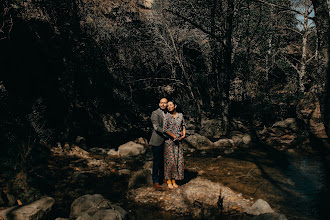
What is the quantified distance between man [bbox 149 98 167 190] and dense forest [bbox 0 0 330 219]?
2.55 metres

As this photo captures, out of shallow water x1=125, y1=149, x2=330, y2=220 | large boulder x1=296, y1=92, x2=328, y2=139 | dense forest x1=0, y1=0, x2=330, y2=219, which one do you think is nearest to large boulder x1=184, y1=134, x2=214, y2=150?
shallow water x1=125, y1=149, x2=330, y2=220

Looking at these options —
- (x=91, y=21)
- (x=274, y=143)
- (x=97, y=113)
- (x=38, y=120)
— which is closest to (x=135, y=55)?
(x=91, y=21)

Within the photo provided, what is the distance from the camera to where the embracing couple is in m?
4.93

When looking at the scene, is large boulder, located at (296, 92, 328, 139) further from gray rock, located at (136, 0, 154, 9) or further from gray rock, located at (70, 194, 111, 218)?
gray rock, located at (136, 0, 154, 9)

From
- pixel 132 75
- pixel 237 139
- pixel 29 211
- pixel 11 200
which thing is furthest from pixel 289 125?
pixel 11 200

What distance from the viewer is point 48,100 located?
8.65 metres

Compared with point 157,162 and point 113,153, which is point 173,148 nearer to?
point 157,162

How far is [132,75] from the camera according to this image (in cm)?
1184

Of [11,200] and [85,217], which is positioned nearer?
[85,217]

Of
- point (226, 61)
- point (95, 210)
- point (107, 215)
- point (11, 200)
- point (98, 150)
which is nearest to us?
point (107, 215)

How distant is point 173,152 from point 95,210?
191 centimetres

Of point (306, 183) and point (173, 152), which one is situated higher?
point (173, 152)

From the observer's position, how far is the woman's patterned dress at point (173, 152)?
497cm

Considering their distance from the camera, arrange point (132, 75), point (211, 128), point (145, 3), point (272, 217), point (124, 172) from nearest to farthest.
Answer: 1. point (272, 217)
2. point (124, 172)
3. point (211, 128)
4. point (132, 75)
5. point (145, 3)
